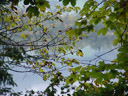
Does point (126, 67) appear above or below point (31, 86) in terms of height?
below

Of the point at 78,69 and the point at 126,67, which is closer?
the point at 126,67

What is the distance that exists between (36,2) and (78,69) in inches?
36.8

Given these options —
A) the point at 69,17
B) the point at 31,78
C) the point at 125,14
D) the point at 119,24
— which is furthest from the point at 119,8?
the point at 69,17

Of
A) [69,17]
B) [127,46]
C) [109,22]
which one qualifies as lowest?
[127,46]

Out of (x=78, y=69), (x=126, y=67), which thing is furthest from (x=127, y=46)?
(x=78, y=69)

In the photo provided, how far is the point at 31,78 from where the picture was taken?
19.9 meters

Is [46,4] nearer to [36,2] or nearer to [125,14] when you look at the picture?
[36,2]

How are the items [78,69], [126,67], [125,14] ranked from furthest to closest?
1. [78,69]
2. [126,67]
3. [125,14]

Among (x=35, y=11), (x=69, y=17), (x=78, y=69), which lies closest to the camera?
(x=35, y=11)

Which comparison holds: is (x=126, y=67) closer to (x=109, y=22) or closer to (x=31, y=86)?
(x=109, y=22)

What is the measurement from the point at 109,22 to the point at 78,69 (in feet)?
2.17

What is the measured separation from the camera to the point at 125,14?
1.61m

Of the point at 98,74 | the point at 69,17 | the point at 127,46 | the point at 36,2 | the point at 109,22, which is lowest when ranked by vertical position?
the point at 98,74

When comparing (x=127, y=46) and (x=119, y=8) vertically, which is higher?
(x=119, y=8)
